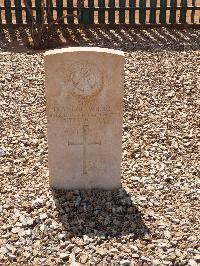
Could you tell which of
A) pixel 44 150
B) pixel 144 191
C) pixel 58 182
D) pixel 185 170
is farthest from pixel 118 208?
pixel 44 150

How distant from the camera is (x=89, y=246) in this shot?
3.91 m

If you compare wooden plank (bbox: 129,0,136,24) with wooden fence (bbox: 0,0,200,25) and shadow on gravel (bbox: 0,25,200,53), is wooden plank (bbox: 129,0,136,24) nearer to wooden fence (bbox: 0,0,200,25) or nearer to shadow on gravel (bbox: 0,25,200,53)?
wooden fence (bbox: 0,0,200,25)

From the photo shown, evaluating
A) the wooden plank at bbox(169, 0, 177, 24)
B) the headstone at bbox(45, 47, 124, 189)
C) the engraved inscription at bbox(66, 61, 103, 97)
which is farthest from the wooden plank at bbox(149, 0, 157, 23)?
the engraved inscription at bbox(66, 61, 103, 97)

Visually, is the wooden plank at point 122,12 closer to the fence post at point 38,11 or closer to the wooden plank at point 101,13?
the wooden plank at point 101,13

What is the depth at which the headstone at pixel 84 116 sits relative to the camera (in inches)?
156

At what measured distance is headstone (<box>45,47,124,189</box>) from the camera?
397cm

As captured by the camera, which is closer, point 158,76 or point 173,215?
point 173,215

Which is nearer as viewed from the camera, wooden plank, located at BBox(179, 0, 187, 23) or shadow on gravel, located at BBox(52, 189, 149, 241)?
shadow on gravel, located at BBox(52, 189, 149, 241)

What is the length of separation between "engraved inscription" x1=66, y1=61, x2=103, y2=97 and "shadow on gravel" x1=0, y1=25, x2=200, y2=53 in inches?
186

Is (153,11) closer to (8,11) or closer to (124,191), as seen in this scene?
(8,11)

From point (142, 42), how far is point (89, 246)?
6017 millimetres

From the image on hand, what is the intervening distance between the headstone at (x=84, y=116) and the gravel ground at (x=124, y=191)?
21 cm

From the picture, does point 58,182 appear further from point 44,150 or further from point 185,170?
point 185,170

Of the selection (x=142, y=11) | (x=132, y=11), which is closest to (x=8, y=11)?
(x=132, y=11)
